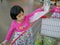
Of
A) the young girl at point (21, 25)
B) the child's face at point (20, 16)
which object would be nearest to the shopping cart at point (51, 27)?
the young girl at point (21, 25)

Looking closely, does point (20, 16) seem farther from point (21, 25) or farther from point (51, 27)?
point (51, 27)

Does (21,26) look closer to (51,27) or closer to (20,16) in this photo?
(20,16)

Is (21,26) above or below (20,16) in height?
below

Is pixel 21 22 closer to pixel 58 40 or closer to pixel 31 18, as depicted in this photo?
pixel 31 18

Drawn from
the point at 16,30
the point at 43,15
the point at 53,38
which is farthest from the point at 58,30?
the point at 16,30

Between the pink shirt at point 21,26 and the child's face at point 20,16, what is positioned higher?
the child's face at point 20,16

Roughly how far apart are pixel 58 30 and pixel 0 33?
265cm

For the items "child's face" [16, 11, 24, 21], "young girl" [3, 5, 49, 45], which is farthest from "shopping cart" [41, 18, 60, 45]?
"child's face" [16, 11, 24, 21]

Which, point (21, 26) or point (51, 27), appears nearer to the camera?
point (51, 27)

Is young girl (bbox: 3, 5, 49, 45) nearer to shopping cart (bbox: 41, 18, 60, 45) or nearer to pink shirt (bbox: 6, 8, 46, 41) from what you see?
pink shirt (bbox: 6, 8, 46, 41)

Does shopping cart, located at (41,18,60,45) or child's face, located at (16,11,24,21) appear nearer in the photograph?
shopping cart, located at (41,18,60,45)

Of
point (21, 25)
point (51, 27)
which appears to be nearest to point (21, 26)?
point (21, 25)

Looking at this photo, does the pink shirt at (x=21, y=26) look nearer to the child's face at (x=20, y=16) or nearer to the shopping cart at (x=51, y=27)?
the child's face at (x=20, y=16)

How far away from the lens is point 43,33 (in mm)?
1933
